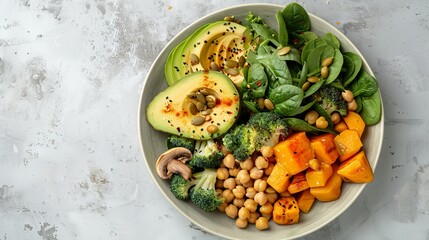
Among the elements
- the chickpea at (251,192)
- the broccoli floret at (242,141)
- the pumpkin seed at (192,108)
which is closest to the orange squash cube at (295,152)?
the broccoli floret at (242,141)

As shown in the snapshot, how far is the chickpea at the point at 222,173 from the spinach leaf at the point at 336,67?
664 mm

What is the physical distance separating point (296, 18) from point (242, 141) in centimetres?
66

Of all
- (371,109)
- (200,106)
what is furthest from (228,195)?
(371,109)

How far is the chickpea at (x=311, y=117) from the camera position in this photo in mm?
2672

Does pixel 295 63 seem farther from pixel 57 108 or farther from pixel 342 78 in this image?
pixel 57 108

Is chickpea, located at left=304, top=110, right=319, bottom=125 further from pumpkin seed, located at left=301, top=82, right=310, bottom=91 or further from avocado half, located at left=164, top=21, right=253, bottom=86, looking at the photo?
avocado half, located at left=164, top=21, right=253, bottom=86

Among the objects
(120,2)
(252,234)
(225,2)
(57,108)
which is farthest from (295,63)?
(57,108)

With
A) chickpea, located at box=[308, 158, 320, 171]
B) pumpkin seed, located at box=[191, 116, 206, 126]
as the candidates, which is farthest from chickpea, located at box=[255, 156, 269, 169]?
pumpkin seed, located at box=[191, 116, 206, 126]

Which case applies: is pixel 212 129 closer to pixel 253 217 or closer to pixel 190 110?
pixel 190 110

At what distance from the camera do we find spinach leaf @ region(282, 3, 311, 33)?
271 centimetres

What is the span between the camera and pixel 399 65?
117 inches

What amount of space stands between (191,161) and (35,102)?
3.46 feet

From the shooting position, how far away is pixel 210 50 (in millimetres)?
2869

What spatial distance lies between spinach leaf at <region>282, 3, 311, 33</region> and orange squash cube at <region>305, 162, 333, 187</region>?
0.68 m
